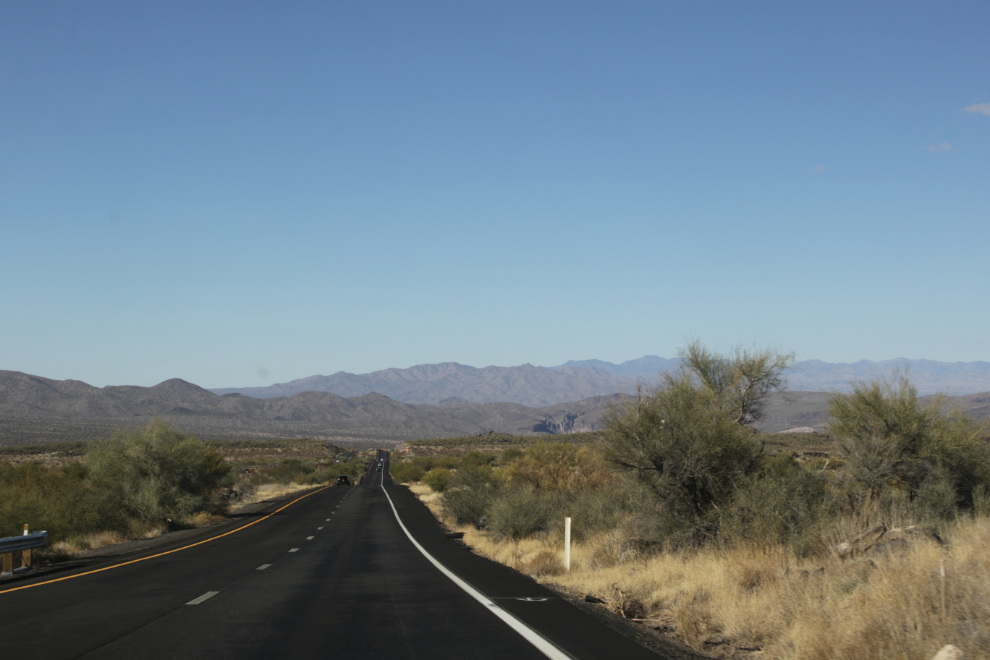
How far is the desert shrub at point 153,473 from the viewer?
31344 mm

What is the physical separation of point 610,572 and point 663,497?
7.28ft

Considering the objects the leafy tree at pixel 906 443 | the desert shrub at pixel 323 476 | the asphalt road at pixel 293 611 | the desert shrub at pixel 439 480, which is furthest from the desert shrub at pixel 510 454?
the desert shrub at pixel 323 476

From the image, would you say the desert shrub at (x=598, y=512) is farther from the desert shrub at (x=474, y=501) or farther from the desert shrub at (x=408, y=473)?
the desert shrub at (x=408, y=473)

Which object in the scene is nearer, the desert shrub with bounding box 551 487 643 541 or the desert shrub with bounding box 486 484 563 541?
the desert shrub with bounding box 551 487 643 541

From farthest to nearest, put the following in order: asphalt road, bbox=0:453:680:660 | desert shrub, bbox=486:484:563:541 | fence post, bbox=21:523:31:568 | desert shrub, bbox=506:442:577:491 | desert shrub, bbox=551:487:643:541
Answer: desert shrub, bbox=506:442:577:491 < desert shrub, bbox=486:484:563:541 < desert shrub, bbox=551:487:643:541 < fence post, bbox=21:523:31:568 < asphalt road, bbox=0:453:680:660

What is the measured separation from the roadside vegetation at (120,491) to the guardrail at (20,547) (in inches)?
94.5

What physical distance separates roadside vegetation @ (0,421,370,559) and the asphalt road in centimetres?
455

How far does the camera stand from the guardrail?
13.9 metres

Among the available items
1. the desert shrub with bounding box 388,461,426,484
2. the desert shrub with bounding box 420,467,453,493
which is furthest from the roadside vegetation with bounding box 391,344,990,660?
the desert shrub with bounding box 388,461,426,484

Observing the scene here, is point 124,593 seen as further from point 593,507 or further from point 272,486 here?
point 272,486

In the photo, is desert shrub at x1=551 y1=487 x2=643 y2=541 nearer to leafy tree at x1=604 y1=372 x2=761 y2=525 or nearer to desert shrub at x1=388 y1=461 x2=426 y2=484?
leafy tree at x1=604 y1=372 x2=761 y2=525

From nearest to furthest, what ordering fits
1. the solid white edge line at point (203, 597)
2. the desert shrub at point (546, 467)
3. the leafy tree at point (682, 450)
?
the solid white edge line at point (203, 597)
the leafy tree at point (682, 450)
the desert shrub at point (546, 467)

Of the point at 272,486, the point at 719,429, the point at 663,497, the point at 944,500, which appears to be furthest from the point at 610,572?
the point at 272,486

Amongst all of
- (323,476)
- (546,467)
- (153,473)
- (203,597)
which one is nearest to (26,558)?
(203,597)
